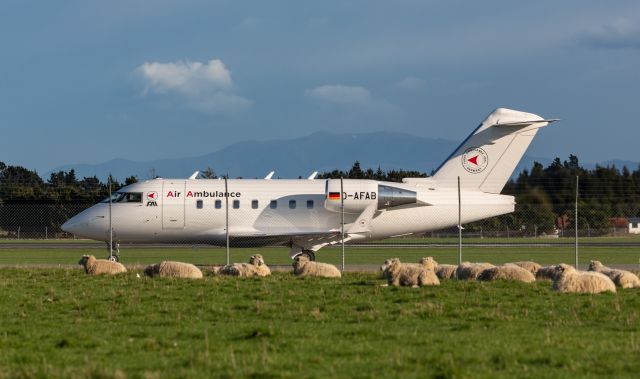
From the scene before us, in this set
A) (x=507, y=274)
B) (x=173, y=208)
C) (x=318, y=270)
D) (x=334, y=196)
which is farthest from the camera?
(x=173, y=208)

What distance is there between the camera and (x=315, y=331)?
1516cm

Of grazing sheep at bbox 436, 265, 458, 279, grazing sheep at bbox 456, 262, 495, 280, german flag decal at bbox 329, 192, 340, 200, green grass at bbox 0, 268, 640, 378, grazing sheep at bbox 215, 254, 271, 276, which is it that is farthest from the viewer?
german flag decal at bbox 329, 192, 340, 200

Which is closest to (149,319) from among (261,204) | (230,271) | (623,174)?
(230,271)

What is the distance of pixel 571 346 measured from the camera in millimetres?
13414

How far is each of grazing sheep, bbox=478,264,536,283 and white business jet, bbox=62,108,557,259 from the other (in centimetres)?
1372

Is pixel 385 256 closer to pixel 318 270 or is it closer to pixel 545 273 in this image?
pixel 318 270

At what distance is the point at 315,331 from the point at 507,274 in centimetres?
993

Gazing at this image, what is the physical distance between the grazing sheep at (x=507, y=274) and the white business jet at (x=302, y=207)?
1372 centimetres

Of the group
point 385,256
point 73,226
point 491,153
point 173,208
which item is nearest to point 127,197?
point 173,208

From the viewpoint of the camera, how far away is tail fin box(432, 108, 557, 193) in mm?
38625

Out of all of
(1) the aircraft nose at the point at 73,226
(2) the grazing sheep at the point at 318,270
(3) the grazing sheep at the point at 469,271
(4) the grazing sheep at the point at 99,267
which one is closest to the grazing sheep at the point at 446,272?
(3) the grazing sheep at the point at 469,271

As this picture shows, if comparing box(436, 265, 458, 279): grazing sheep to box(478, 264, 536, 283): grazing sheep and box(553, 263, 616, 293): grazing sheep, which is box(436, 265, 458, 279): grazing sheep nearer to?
box(478, 264, 536, 283): grazing sheep

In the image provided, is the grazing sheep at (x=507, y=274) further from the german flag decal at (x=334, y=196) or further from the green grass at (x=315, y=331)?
the german flag decal at (x=334, y=196)

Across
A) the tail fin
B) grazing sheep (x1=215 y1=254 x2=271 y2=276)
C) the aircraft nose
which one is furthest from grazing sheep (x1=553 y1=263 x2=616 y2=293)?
the aircraft nose
